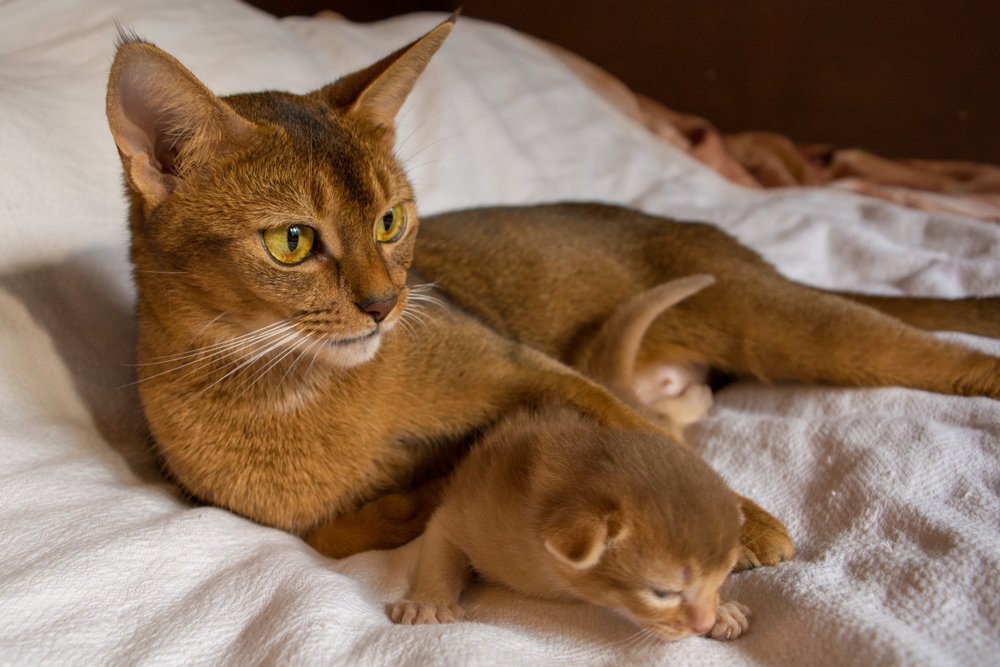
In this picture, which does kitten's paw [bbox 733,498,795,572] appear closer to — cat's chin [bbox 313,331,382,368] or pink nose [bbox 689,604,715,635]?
pink nose [bbox 689,604,715,635]

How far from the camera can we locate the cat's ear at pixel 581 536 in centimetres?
107

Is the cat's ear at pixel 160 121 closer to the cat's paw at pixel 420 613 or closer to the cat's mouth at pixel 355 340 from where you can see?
the cat's mouth at pixel 355 340

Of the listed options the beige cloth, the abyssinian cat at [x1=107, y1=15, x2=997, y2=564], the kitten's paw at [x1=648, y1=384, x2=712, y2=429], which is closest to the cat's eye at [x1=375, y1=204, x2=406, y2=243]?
the abyssinian cat at [x1=107, y1=15, x2=997, y2=564]

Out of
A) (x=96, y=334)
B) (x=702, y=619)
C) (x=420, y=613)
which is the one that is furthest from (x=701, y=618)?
(x=96, y=334)

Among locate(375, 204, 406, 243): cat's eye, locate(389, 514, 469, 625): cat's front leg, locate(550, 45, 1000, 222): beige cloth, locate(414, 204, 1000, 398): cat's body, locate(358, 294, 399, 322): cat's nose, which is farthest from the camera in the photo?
locate(550, 45, 1000, 222): beige cloth

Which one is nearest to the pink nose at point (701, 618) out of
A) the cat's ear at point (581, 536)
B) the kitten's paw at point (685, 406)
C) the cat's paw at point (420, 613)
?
the cat's ear at point (581, 536)

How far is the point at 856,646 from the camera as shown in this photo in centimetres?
95

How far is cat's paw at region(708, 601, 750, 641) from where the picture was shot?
43.1 inches

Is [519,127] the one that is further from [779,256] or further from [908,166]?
[908,166]

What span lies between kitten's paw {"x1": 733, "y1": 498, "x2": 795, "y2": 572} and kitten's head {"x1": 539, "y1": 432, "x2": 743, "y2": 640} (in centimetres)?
9

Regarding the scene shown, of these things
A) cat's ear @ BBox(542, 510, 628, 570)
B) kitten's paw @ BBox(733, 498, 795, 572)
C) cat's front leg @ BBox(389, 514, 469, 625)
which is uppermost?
cat's ear @ BBox(542, 510, 628, 570)

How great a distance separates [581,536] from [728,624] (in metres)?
0.24

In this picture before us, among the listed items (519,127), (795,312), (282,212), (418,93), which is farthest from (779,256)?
(282,212)

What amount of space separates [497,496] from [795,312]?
0.89 metres
